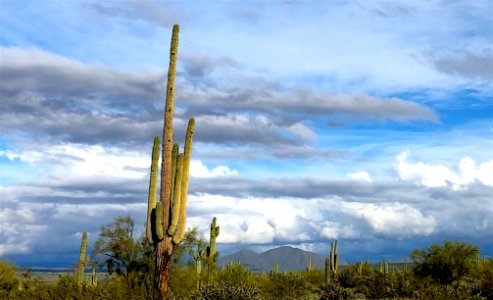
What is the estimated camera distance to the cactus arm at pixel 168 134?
20609 millimetres

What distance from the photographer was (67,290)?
21.5 metres

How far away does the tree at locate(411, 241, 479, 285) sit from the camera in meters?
37.1

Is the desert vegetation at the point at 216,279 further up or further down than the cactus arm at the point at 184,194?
further down

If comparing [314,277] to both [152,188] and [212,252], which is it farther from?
[152,188]

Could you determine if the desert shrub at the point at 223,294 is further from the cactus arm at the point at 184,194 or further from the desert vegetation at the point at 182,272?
the cactus arm at the point at 184,194

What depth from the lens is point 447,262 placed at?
3694 centimetres

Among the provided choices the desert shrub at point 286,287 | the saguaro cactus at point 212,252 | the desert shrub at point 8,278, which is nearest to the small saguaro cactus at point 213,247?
the saguaro cactus at point 212,252

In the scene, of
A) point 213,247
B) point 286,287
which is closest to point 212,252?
point 213,247

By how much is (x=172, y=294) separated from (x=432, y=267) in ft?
62.8

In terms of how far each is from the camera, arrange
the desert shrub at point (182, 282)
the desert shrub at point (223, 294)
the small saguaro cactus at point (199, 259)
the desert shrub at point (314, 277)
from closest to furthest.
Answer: the desert shrub at point (223, 294), the desert shrub at point (182, 282), the small saguaro cactus at point (199, 259), the desert shrub at point (314, 277)

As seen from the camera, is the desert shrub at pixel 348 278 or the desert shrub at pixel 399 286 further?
the desert shrub at pixel 348 278

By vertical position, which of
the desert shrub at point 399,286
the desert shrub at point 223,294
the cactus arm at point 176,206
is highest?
the cactus arm at point 176,206

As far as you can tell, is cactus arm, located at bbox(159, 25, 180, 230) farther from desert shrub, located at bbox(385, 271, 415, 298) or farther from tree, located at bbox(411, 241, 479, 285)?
tree, located at bbox(411, 241, 479, 285)

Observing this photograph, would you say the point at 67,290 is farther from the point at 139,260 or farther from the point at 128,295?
the point at 139,260
